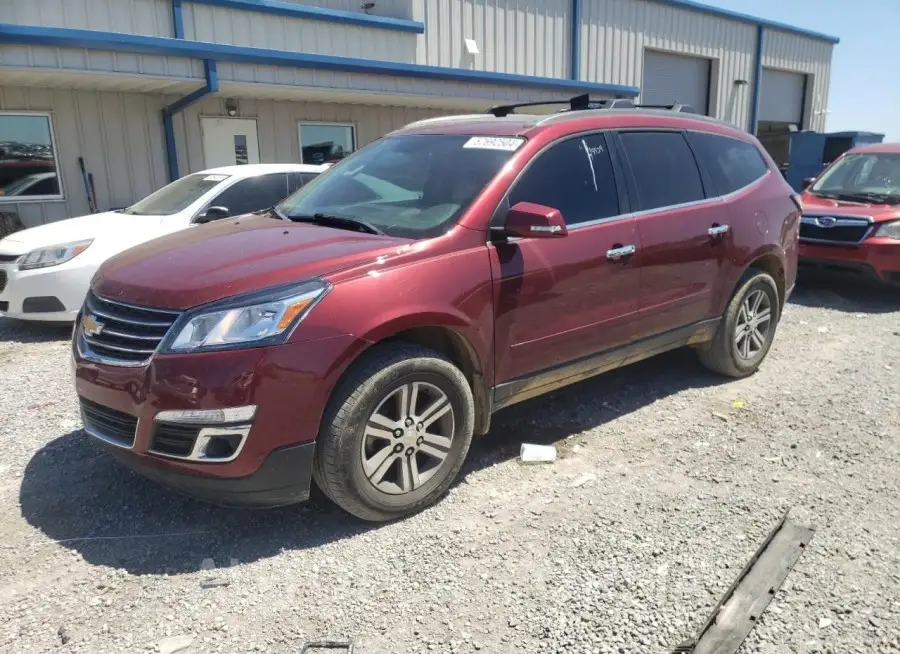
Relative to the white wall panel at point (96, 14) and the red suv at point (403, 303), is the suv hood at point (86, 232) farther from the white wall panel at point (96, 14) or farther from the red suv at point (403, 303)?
the white wall panel at point (96, 14)

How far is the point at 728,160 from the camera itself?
5086 mm

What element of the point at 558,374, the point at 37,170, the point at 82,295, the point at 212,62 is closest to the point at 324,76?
the point at 212,62

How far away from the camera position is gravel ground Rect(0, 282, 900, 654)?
2.58 m

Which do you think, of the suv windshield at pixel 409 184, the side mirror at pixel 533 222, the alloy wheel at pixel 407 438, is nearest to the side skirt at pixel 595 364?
the alloy wheel at pixel 407 438

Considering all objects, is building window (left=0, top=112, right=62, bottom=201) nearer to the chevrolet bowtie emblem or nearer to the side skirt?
the chevrolet bowtie emblem

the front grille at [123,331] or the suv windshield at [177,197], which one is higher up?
the suv windshield at [177,197]

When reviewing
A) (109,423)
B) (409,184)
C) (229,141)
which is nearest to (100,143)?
(229,141)

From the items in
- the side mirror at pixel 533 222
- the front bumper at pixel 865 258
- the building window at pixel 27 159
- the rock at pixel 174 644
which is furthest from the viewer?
the building window at pixel 27 159

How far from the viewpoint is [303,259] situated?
310 cm

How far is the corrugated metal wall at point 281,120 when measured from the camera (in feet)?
38.5

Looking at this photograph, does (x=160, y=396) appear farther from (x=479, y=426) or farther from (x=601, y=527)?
(x=601, y=527)

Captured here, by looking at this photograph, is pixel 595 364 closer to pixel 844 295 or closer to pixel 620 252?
pixel 620 252

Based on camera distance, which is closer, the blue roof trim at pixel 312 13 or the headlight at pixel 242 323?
the headlight at pixel 242 323

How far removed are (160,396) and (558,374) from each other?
2085mm
